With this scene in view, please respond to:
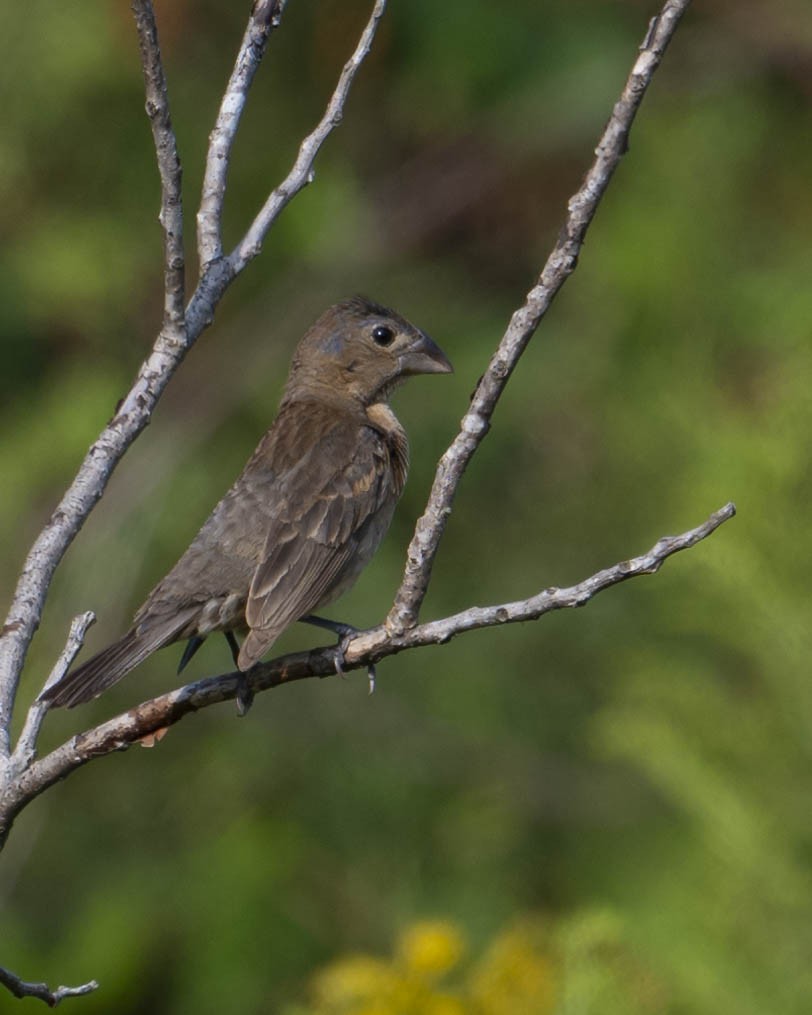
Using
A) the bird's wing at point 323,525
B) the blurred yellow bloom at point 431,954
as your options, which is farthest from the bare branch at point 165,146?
the blurred yellow bloom at point 431,954

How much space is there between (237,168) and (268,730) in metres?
2.37

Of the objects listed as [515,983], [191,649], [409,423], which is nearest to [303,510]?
[191,649]

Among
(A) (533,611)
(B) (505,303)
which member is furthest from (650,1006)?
(B) (505,303)

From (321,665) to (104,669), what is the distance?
57cm

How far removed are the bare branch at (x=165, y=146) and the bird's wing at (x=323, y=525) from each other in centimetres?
100

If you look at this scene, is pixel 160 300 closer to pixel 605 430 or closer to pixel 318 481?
pixel 605 430

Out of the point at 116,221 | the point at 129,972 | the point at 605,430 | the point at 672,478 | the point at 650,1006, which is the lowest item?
the point at 650,1006

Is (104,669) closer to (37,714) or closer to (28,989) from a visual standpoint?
(37,714)

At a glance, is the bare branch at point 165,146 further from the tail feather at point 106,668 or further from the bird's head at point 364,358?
the bird's head at point 364,358

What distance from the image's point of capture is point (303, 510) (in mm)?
4316

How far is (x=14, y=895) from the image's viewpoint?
6.96m

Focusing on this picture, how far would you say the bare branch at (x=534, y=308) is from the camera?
274cm

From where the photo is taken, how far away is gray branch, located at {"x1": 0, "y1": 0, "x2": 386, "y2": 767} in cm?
301

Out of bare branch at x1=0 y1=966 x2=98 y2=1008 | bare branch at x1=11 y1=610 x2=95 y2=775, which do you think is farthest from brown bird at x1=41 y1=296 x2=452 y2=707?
bare branch at x1=0 y1=966 x2=98 y2=1008
